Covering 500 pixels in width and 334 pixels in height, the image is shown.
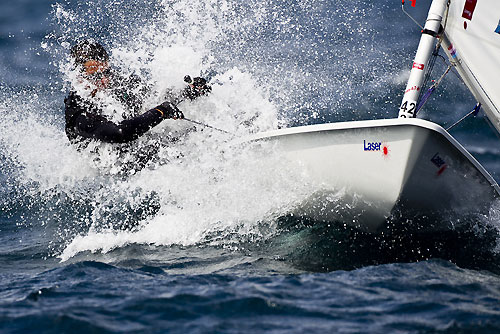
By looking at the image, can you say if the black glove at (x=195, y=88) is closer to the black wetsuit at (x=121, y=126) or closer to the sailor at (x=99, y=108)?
the sailor at (x=99, y=108)

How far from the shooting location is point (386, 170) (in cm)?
402

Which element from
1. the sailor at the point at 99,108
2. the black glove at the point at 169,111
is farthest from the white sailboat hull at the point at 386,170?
the sailor at the point at 99,108

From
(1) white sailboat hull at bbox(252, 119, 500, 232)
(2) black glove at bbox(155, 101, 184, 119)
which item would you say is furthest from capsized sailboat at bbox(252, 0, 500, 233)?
(2) black glove at bbox(155, 101, 184, 119)

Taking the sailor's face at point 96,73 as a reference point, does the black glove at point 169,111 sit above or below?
below

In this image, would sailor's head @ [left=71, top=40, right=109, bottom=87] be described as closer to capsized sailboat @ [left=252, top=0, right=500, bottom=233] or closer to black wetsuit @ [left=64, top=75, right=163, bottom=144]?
black wetsuit @ [left=64, top=75, right=163, bottom=144]

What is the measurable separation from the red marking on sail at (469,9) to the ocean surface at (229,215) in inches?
54.8

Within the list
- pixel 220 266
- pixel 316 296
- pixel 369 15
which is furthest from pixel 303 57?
pixel 316 296

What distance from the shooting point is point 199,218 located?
4.66 meters

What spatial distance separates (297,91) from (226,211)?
3.17m

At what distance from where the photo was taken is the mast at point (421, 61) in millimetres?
4422

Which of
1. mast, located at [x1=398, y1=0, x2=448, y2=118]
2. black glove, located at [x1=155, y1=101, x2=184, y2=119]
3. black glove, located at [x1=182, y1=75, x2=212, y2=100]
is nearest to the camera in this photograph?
mast, located at [x1=398, y1=0, x2=448, y2=118]

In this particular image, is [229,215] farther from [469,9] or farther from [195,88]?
[469,9]

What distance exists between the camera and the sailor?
477cm

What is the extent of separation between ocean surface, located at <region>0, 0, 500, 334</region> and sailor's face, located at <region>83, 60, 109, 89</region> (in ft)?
0.41
